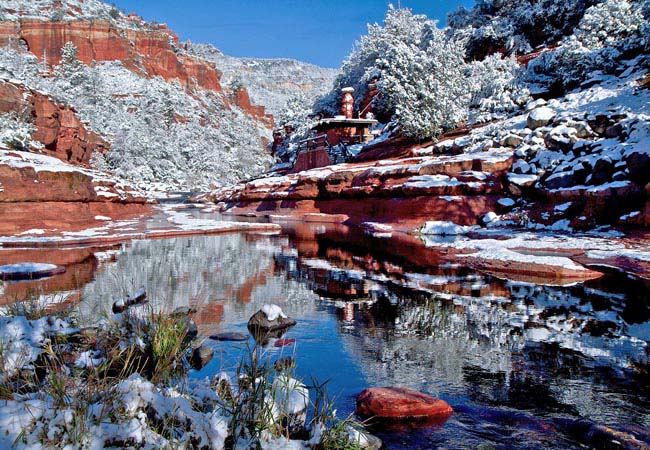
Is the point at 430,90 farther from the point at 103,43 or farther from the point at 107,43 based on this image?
the point at 103,43

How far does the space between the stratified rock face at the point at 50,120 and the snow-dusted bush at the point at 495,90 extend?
26.3 meters

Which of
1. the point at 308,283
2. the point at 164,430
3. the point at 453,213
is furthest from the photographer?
the point at 453,213

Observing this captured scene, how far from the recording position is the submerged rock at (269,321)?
5.91m

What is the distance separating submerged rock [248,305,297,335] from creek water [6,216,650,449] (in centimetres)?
19

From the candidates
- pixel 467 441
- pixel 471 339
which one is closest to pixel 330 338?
pixel 471 339

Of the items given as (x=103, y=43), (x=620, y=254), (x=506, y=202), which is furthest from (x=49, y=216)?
(x=103, y=43)

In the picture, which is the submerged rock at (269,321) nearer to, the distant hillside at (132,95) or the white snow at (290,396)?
the white snow at (290,396)

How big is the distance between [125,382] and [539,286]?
8.31 meters

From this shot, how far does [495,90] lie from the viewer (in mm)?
26797

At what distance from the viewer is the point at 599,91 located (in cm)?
2125

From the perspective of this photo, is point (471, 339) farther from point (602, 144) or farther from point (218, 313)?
point (602, 144)

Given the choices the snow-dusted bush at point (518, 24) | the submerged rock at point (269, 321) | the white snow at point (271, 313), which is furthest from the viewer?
the snow-dusted bush at point (518, 24)

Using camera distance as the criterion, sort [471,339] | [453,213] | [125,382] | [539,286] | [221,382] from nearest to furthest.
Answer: [125,382]
[221,382]
[471,339]
[539,286]
[453,213]

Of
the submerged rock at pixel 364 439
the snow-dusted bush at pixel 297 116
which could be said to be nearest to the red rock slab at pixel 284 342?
the submerged rock at pixel 364 439
